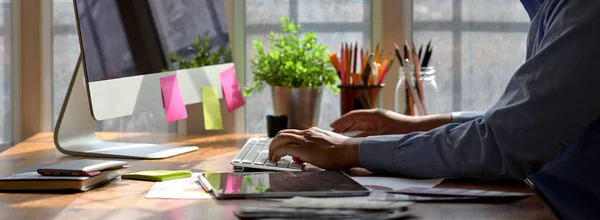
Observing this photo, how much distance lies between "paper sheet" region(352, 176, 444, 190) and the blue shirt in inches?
1.3

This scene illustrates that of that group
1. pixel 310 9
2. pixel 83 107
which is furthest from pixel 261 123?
pixel 83 107

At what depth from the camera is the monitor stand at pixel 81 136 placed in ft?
5.12

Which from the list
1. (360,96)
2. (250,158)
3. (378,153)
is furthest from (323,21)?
(378,153)

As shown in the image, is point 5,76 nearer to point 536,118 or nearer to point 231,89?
point 231,89

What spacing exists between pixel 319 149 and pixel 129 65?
1.74 feet

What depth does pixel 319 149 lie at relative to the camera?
1.24 m

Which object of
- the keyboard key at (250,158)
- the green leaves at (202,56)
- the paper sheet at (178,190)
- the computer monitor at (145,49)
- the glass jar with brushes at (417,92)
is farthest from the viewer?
the glass jar with brushes at (417,92)

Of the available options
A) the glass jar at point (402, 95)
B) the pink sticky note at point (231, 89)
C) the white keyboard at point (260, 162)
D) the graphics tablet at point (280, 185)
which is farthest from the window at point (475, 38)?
the graphics tablet at point (280, 185)

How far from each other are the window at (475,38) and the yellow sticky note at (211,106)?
0.70 metres

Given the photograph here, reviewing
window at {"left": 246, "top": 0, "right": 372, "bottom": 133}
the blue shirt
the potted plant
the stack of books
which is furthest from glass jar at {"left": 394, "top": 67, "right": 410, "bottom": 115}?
the stack of books

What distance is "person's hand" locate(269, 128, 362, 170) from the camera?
1224 mm

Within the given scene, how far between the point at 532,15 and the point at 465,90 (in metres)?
0.93

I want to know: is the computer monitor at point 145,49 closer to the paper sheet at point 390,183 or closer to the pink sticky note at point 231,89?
the pink sticky note at point 231,89

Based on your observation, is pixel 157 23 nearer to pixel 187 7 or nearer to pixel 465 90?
pixel 187 7
